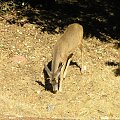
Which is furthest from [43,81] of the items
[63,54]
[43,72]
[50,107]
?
[50,107]

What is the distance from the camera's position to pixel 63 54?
34.6 feet

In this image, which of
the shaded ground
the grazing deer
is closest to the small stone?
the shaded ground

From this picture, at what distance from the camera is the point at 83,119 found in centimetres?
939

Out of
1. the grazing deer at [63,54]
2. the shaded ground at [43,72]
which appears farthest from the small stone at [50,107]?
the grazing deer at [63,54]

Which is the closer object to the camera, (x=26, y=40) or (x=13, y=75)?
(x=13, y=75)

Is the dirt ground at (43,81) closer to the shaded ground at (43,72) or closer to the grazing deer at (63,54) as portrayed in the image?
the shaded ground at (43,72)

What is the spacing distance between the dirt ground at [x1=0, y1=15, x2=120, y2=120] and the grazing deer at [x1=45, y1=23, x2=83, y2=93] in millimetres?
264

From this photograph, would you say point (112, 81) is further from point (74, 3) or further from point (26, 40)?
point (74, 3)

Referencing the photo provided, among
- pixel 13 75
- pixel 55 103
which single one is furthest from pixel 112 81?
pixel 13 75

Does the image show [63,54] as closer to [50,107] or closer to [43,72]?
[43,72]

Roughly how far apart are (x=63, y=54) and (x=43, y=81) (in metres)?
0.82

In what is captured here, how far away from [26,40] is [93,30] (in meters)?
2.08

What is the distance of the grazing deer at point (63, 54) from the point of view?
10.0 m

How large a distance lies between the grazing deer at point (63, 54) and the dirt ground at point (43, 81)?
264 mm
